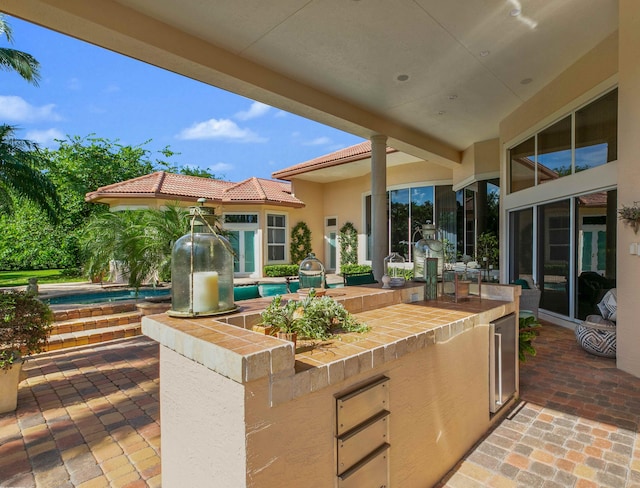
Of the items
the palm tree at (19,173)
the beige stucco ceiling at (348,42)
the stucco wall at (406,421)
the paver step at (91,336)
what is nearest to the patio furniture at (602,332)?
the stucco wall at (406,421)

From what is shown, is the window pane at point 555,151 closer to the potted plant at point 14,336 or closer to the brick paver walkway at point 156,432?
the brick paver walkway at point 156,432

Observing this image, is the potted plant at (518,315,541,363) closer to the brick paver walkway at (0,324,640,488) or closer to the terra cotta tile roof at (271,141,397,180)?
the brick paver walkway at (0,324,640,488)

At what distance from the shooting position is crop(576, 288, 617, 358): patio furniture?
4547mm

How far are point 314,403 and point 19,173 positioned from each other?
1335cm

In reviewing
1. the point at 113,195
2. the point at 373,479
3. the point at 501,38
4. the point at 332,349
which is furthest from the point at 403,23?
the point at 113,195

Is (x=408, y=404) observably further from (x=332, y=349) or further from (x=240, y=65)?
(x=240, y=65)

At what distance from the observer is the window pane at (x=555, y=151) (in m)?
6.39

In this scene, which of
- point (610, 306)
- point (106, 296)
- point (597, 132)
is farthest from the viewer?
point (106, 296)

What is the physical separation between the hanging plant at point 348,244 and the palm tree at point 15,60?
1205 centimetres

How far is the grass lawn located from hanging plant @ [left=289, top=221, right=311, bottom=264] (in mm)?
8531

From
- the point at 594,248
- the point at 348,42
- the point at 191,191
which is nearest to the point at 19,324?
the point at 348,42

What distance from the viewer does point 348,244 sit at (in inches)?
598

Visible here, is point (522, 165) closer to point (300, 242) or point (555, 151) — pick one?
point (555, 151)

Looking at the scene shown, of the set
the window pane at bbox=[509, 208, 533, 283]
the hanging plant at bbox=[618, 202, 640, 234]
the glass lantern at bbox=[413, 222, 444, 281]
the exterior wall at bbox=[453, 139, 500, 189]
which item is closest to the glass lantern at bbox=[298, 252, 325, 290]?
the glass lantern at bbox=[413, 222, 444, 281]
